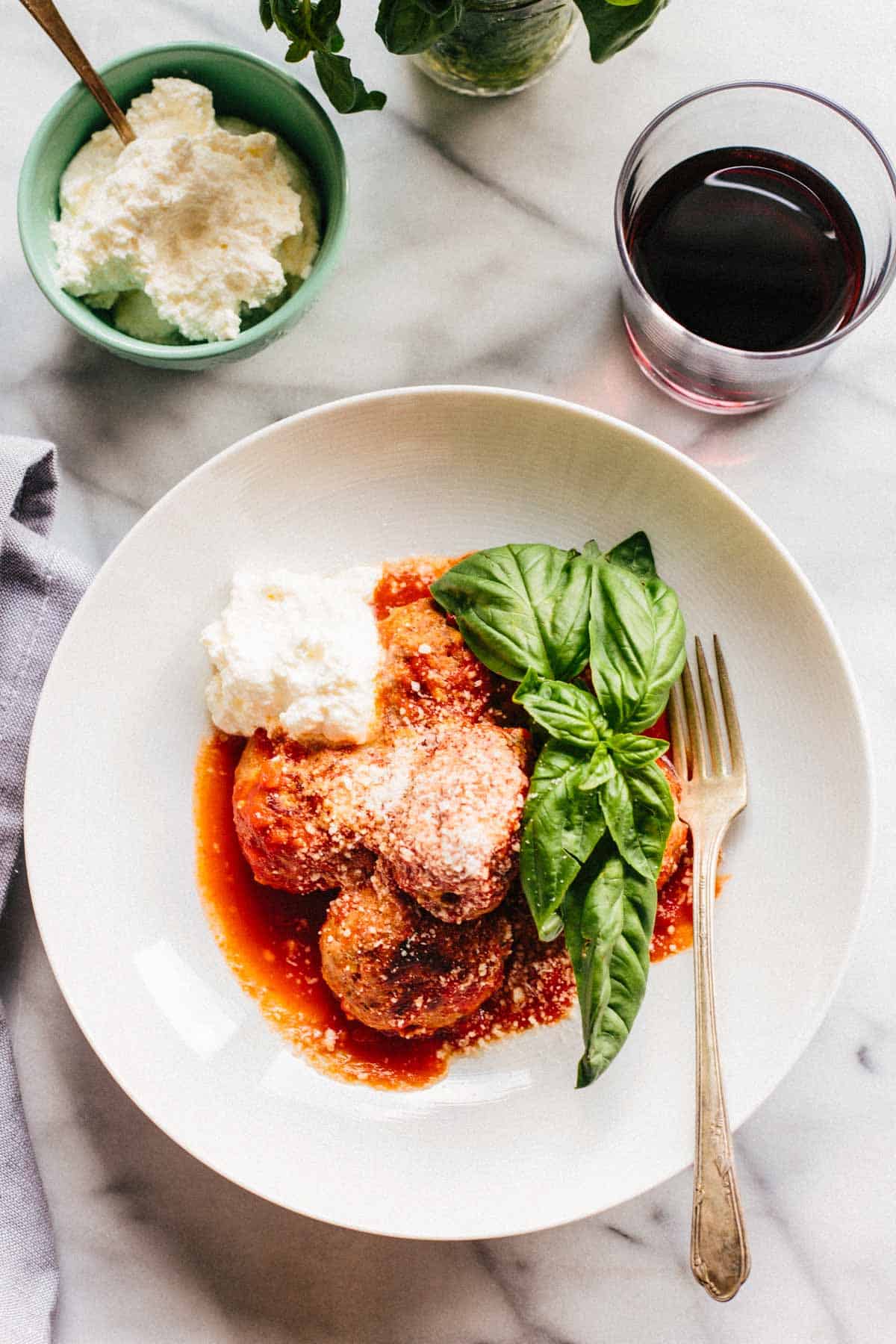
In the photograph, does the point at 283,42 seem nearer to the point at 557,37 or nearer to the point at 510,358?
the point at 557,37

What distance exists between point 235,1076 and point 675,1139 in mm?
682

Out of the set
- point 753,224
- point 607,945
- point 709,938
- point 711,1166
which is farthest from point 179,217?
point 711,1166

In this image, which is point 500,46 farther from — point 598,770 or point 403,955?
point 403,955

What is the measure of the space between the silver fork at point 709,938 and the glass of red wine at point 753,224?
19.5 inches

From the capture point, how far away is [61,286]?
1685 mm

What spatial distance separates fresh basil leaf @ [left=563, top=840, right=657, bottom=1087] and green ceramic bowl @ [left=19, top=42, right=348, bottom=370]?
3.11 feet

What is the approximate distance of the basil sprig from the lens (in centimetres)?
147

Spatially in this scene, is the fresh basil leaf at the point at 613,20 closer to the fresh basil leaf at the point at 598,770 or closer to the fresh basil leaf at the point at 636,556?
the fresh basil leaf at the point at 636,556

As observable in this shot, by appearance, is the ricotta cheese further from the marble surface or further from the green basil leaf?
the green basil leaf

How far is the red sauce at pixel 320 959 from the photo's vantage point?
1.72 meters

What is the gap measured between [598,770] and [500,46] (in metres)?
1.11

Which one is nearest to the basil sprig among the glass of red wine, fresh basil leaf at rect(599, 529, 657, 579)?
fresh basil leaf at rect(599, 529, 657, 579)

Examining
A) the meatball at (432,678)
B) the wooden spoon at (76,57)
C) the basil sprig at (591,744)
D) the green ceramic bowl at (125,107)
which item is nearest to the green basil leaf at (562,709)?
the basil sprig at (591,744)

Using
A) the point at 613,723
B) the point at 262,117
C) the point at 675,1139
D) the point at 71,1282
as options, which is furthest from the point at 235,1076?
the point at 262,117
